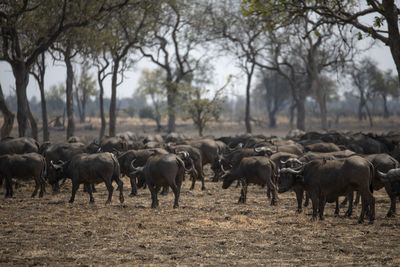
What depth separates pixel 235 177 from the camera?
12.8 metres

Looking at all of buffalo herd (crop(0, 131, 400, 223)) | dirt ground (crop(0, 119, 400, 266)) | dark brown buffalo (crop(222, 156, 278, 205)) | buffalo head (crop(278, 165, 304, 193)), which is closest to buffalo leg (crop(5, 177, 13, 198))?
buffalo herd (crop(0, 131, 400, 223))

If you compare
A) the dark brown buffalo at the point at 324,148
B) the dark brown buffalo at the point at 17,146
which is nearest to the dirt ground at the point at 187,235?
the dark brown buffalo at the point at 17,146

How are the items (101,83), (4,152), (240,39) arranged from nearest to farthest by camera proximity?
(4,152), (101,83), (240,39)

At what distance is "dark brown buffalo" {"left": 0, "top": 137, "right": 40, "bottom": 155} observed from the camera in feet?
55.6

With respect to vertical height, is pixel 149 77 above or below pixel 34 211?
above

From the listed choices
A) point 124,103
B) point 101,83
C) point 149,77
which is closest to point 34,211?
point 101,83

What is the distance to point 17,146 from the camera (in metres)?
17.2

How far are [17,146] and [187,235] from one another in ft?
35.9

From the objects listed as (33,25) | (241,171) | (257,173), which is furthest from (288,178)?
(33,25)

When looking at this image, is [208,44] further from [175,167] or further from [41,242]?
[41,242]

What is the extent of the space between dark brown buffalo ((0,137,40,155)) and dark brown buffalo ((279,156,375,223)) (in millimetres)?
10723

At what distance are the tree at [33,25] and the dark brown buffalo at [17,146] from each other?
4060 mm

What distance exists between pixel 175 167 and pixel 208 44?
99.1 feet

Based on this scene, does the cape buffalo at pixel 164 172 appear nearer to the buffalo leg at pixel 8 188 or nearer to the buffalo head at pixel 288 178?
the buffalo head at pixel 288 178
